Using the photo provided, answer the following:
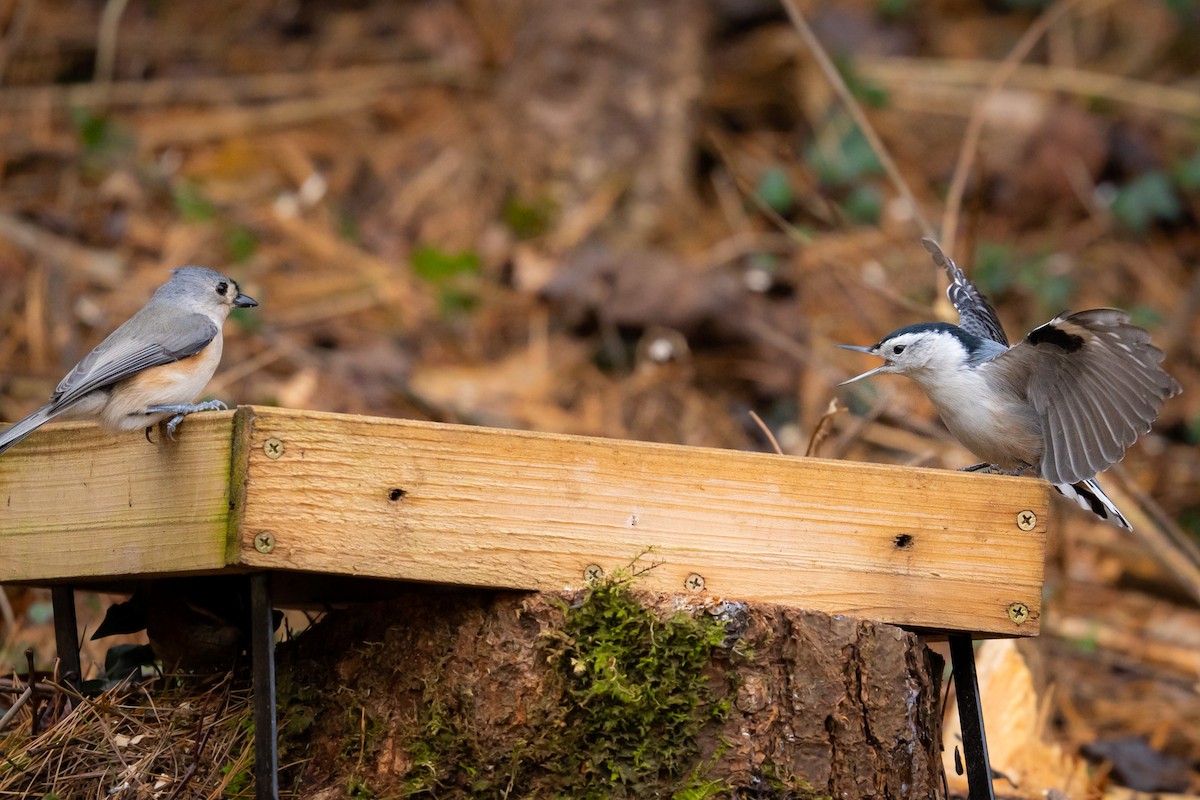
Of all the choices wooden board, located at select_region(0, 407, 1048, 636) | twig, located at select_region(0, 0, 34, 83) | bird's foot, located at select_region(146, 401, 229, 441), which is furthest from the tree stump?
twig, located at select_region(0, 0, 34, 83)

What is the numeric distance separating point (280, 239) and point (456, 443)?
5014 mm

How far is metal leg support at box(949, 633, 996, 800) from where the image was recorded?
299 cm

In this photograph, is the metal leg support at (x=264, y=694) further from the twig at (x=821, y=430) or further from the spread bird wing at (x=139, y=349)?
the twig at (x=821, y=430)

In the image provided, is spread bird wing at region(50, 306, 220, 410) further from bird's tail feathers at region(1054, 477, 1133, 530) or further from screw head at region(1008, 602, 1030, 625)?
bird's tail feathers at region(1054, 477, 1133, 530)

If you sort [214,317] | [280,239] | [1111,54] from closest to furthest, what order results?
[214,317] < [280,239] < [1111,54]

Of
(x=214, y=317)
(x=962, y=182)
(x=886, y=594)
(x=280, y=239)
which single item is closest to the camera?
(x=886, y=594)

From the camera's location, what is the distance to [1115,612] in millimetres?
5980

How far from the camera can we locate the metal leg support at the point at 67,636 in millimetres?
3160

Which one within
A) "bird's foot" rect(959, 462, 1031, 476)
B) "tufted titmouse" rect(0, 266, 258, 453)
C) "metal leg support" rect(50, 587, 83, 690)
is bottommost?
"metal leg support" rect(50, 587, 83, 690)

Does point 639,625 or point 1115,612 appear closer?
point 639,625

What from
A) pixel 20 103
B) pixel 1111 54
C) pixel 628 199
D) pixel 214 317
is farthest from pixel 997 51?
pixel 214 317

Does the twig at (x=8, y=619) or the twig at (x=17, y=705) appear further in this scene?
the twig at (x=8, y=619)

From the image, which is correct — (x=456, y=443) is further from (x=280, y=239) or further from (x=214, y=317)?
(x=280, y=239)

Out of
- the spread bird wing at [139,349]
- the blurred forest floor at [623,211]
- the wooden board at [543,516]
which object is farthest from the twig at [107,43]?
the wooden board at [543,516]
